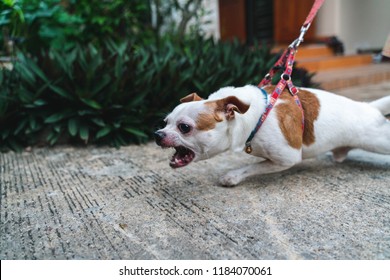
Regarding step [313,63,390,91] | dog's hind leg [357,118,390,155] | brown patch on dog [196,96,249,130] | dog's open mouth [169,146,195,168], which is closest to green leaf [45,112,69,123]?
dog's open mouth [169,146,195,168]

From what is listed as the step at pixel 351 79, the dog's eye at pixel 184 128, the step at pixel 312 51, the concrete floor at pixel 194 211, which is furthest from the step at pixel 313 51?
the dog's eye at pixel 184 128

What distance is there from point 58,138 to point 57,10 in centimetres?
236

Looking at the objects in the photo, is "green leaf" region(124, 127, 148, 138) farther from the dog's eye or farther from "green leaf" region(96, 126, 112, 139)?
the dog's eye

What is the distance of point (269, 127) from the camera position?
212cm

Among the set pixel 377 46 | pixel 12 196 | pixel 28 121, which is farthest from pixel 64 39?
pixel 377 46

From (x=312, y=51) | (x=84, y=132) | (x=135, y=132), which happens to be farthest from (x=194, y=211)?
(x=312, y=51)

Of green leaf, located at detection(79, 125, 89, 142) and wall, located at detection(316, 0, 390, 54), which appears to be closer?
green leaf, located at detection(79, 125, 89, 142)

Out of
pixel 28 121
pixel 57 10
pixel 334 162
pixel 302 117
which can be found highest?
pixel 57 10

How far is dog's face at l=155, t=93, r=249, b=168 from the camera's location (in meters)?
1.93

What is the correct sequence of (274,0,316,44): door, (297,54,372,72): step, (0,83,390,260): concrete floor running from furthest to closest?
(274,0,316,44): door, (297,54,372,72): step, (0,83,390,260): concrete floor

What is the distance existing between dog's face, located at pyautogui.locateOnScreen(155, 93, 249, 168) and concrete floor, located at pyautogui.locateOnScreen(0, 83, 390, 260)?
14.3 inches

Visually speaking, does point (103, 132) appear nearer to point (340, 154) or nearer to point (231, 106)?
point (231, 106)

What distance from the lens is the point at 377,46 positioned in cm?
848
